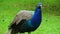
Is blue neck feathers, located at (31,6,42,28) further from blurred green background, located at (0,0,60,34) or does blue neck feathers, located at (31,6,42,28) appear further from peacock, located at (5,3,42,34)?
blurred green background, located at (0,0,60,34)

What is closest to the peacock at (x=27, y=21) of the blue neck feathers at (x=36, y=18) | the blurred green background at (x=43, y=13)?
the blue neck feathers at (x=36, y=18)

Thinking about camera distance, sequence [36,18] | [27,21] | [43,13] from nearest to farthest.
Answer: [27,21] < [36,18] < [43,13]

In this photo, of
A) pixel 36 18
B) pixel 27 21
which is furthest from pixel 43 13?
pixel 27 21

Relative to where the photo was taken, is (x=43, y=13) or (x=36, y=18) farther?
(x=43, y=13)

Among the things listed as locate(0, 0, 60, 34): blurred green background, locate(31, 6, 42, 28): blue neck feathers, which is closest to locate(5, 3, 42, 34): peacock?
locate(31, 6, 42, 28): blue neck feathers

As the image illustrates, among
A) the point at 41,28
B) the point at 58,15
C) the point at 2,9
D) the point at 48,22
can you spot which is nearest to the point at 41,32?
the point at 41,28

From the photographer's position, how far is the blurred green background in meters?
10.4

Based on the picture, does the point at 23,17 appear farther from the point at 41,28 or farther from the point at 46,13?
the point at 46,13

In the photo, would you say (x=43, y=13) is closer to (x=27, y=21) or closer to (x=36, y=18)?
(x=36, y=18)

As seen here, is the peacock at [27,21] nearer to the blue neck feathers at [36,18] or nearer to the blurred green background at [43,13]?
the blue neck feathers at [36,18]

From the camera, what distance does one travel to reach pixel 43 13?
1419 centimetres

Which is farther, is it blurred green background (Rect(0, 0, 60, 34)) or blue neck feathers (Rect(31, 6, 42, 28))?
blurred green background (Rect(0, 0, 60, 34))

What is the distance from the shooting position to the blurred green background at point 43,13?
1038cm

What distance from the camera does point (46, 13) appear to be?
46.7ft
